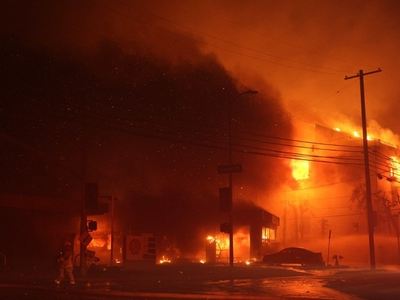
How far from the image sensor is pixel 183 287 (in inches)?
775

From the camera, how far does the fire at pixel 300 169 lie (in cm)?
6625

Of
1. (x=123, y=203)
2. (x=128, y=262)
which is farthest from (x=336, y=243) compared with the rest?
(x=128, y=262)

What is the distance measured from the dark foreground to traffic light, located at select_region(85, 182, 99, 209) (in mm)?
3226

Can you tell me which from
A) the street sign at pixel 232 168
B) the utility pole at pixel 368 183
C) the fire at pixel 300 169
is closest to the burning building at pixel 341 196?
the fire at pixel 300 169

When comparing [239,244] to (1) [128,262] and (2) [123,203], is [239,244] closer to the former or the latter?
(2) [123,203]

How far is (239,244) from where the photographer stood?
1848 inches

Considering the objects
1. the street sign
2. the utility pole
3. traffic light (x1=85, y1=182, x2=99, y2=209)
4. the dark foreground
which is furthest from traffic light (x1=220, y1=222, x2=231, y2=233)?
the utility pole

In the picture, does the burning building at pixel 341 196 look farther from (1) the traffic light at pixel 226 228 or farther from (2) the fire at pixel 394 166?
(1) the traffic light at pixel 226 228

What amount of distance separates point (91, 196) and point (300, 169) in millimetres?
46426

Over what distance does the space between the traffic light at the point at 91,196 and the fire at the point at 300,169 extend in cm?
4528

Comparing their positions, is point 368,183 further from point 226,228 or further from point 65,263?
point 65,263

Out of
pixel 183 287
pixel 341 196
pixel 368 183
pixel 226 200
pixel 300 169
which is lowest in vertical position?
pixel 183 287

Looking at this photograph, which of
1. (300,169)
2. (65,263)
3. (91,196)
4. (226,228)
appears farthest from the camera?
(300,169)

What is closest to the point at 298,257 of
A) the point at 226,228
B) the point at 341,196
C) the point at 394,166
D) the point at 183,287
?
the point at 226,228
